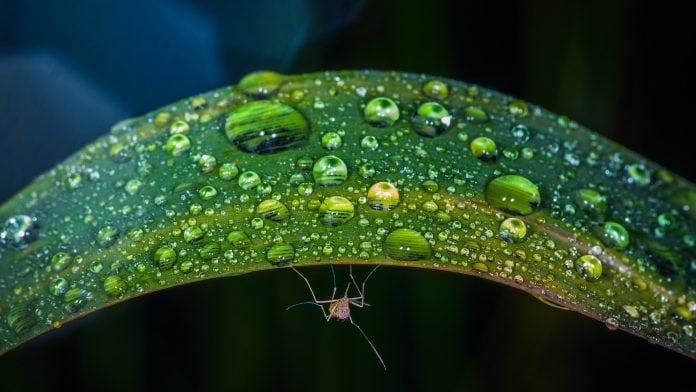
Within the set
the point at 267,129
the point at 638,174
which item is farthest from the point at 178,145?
the point at 638,174

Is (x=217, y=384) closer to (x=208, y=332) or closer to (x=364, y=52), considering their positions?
(x=208, y=332)

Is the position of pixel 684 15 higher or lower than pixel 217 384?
higher

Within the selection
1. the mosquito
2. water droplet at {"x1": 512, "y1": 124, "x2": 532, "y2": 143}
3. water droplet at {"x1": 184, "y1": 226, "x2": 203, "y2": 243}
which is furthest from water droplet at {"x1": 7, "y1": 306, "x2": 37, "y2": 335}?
water droplet at {"x1": 512, "y1": 124, "x2": 532, "y2": 143}

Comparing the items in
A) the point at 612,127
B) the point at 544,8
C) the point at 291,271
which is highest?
the point at 544,8

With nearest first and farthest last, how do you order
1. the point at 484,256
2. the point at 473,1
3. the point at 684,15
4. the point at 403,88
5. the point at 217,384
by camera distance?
1. the point at 484,256
2. the point at 403,88
3. the point at 217,384
4. the point at 684,15
5. the point at 473,1

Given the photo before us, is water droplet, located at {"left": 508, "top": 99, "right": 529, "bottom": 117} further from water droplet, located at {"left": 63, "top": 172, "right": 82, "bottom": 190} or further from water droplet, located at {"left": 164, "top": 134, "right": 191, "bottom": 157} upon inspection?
water droplet, located at {"left": 63, "top": 172, "right": 82, "bottom": 190}

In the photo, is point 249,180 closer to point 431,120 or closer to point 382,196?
point 382,196

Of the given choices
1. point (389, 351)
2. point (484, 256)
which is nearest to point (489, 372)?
point (389, 351)
